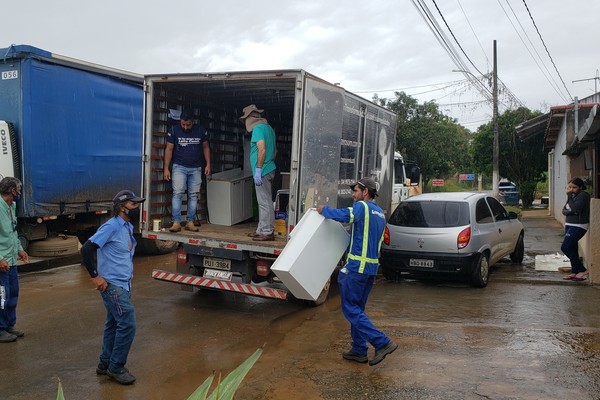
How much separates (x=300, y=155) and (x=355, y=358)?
242 cm

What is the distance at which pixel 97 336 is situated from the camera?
19.1 feet

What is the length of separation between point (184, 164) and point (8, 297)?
282cm

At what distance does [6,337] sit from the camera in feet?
18.4

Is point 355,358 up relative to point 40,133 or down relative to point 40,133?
down

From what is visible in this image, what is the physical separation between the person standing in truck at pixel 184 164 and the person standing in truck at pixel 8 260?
2147mm

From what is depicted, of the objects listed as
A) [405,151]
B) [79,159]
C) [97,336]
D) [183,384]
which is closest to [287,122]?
[79,159]

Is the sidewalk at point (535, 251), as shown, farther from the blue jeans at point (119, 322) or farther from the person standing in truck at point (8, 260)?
the person standing in truck at point (8, 260)

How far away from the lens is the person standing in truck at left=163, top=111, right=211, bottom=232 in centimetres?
752

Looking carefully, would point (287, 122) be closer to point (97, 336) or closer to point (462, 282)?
point (462, 282)

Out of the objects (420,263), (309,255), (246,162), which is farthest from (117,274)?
(246,162)

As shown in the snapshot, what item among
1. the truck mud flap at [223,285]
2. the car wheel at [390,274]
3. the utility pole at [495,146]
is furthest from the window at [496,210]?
the utility pole at [495,146]

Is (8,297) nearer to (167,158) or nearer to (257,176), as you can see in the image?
(167,158)

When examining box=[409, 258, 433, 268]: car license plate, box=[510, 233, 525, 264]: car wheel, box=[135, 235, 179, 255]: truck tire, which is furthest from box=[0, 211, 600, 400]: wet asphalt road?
box=[135, 235, 179, 255]: truck tire

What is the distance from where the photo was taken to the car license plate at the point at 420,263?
7.98m
